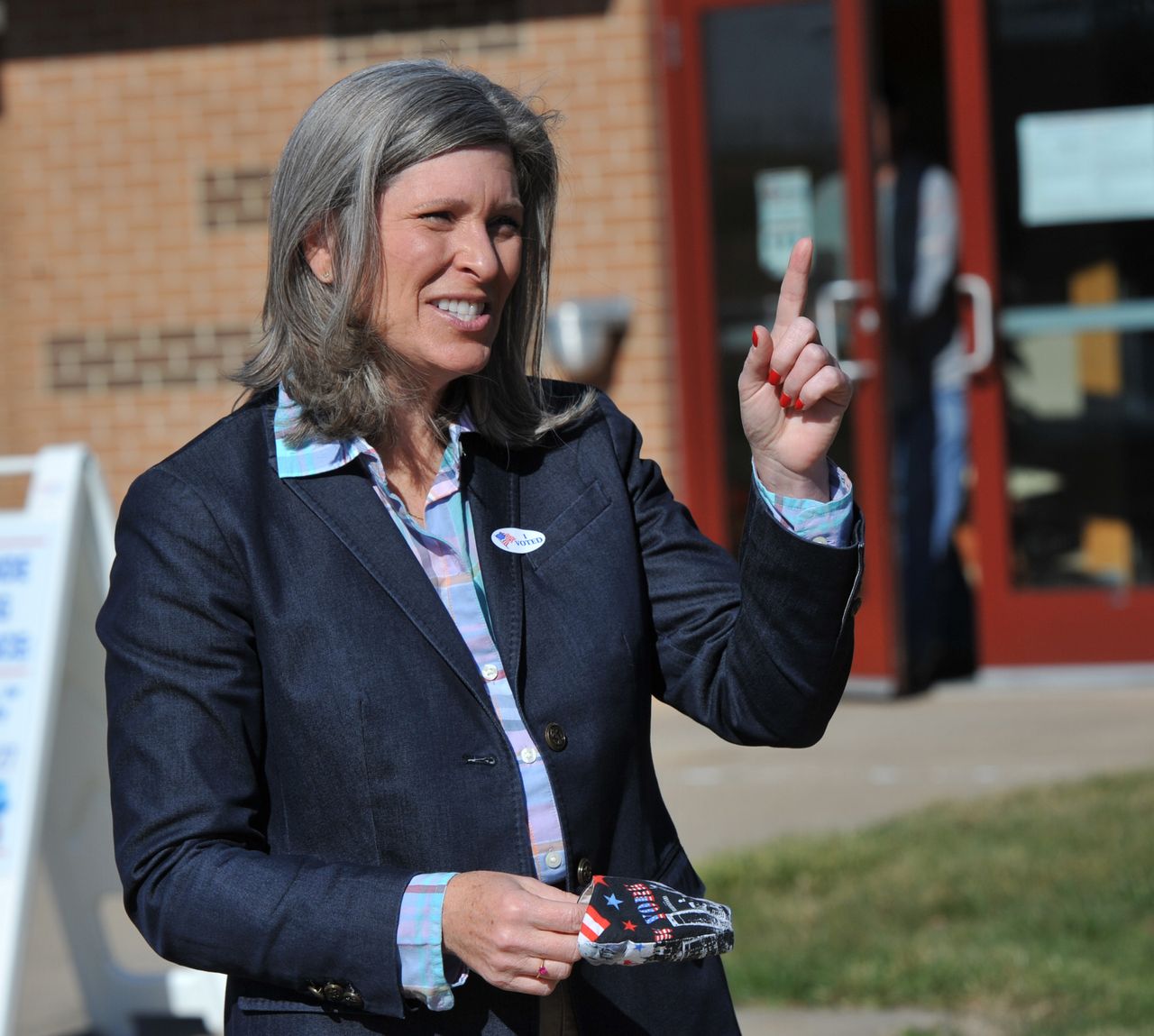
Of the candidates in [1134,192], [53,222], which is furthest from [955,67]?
[53,222]

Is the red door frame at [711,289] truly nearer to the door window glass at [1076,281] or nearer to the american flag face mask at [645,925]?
the door window glass at [1076,281]

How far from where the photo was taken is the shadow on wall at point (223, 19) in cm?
736

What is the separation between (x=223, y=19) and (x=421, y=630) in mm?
6087

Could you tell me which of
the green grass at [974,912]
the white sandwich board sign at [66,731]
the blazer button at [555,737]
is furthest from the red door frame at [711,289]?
the blazer button at [555,737]

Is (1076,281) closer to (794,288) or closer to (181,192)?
(181,192)

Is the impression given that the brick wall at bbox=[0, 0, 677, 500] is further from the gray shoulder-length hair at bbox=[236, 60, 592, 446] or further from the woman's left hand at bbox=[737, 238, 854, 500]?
the woman's left hand at bbox=[737, 238, 854, 500]

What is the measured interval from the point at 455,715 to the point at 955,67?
18.1 feet

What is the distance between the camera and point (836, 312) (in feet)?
22.8

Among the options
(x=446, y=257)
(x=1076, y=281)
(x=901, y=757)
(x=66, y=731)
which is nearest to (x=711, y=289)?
(x=1076, y=281)

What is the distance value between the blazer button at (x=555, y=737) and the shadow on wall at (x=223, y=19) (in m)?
5.62

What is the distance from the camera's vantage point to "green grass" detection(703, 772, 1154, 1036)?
4.04m

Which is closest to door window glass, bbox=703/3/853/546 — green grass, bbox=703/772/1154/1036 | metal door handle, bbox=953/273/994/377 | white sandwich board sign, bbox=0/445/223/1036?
metal door handle, bbox=953/273/994/377

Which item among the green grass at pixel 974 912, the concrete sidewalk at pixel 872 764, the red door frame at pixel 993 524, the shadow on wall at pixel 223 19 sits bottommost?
the concrete sidewalk at pixel 872 764

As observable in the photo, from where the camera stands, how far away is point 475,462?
2258 mm
